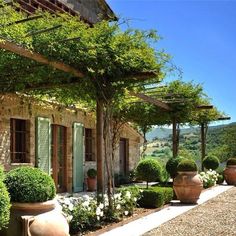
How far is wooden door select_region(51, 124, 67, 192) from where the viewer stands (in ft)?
41.4

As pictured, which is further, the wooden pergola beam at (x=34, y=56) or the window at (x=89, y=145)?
the window at (x=89, y=145)

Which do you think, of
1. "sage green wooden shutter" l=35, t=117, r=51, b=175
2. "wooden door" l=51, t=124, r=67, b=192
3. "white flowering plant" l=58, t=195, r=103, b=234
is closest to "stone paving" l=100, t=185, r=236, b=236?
"white flowering plant" l=58, t=195, r=103, b=234

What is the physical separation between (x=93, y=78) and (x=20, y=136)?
13.2 ft

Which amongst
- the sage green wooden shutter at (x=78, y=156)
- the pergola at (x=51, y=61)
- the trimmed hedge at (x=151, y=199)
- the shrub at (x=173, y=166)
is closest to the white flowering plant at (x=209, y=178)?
the shrub at (x=173, y=166)

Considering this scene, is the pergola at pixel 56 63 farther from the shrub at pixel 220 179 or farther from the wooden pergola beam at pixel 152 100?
the shrub at pixel 220 179

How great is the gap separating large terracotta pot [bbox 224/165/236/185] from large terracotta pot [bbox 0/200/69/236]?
40.6ft

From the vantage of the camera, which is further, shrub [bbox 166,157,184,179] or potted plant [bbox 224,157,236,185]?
potted plant [bbox 224,157,236,185]

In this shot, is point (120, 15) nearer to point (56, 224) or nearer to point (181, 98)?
point (56, 224)

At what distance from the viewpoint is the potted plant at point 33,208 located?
4914mm

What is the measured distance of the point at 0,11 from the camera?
6172 mm

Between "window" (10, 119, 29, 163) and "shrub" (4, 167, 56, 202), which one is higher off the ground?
"window" (10, 119, 29, 163)

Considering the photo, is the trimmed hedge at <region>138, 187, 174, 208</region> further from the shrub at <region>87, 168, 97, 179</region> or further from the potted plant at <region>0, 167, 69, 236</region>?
the potted plant at <region>0, 167, 69, 236</region>

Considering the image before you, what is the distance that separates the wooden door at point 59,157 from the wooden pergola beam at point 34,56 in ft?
17.0

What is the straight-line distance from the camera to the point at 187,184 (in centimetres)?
1066
